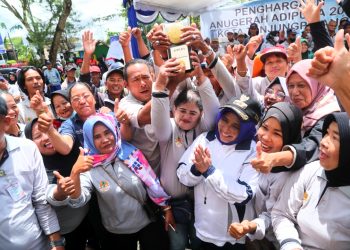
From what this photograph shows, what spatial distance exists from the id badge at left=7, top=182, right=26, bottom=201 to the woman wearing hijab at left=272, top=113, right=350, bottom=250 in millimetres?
1586

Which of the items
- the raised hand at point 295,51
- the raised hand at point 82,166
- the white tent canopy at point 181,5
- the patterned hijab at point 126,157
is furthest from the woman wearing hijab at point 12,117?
the white tent canopy at point 181,5

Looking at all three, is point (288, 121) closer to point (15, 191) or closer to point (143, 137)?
point (143, 137)

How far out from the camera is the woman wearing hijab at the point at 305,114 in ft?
5.15

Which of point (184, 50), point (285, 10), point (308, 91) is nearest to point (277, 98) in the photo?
point (308, 91)

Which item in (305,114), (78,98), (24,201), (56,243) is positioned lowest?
(56,243)

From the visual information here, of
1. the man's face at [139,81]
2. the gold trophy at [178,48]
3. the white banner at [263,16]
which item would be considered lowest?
the man's face at [139,81]

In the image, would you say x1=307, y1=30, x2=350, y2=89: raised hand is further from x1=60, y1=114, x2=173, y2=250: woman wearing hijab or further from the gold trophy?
x1=60, y1=114, x2=173, y2=250: woman wearing hijab

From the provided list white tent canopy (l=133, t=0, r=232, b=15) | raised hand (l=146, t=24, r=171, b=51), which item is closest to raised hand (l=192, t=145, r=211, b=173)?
raised hand (l=146, t=24, r=171, b=51)

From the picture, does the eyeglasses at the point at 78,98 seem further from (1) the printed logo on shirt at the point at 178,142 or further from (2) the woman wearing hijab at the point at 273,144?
(2) the woman wearing hijab at the point at 273,144

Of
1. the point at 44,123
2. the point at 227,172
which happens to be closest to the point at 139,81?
the point at 44,123

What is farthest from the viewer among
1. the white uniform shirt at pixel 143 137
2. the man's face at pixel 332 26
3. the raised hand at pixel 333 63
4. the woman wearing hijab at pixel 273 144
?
the man's face at pixel 332 26

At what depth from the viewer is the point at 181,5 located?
8055 mm

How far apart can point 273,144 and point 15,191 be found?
5.29 ft

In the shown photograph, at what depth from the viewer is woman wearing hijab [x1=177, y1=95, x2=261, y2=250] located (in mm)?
1871
